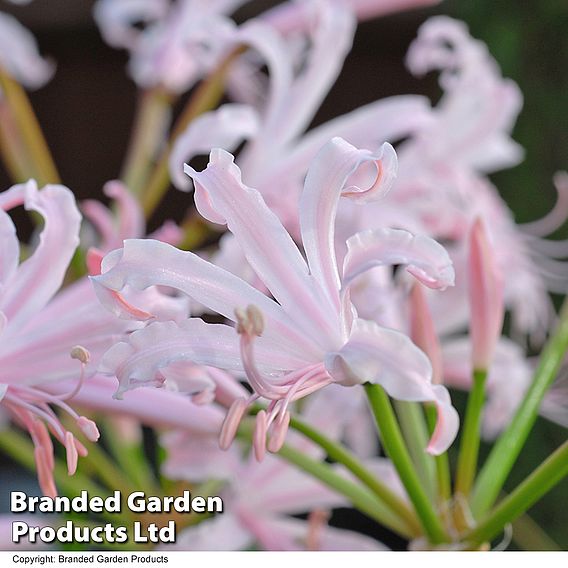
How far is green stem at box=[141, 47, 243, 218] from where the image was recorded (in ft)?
1.72

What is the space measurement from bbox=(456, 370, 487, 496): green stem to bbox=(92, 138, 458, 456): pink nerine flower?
0.25 feet

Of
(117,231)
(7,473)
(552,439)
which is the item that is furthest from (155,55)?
(7,473)

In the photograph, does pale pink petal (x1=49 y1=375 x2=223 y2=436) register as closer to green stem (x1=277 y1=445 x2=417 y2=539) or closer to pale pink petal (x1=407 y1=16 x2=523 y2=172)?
green stem (x1=277 y1=445 x2=417 y2=539)

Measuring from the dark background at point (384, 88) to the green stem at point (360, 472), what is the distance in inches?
21.6

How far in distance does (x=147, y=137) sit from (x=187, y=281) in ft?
0.95

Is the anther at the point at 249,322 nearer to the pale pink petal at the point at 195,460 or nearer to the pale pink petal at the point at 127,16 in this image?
the pale pink petal at the point at 195,460

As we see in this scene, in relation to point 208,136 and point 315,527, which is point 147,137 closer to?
point 208,136

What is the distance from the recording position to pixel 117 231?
416 mm

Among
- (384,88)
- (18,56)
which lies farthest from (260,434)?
(384,88)

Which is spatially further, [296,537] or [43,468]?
[296,537]

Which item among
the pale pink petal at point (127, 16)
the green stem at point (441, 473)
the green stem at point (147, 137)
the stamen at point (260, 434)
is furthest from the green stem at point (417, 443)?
the pale pink petal at point (127, 16)

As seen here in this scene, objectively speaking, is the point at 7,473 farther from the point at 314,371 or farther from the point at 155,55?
the point at 314,371

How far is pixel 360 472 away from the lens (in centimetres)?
37

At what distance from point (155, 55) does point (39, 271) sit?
26 centimetres
